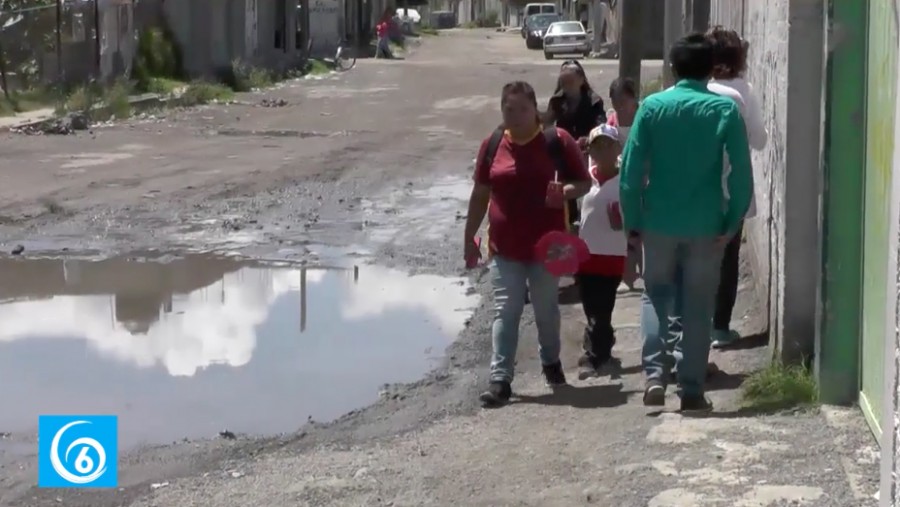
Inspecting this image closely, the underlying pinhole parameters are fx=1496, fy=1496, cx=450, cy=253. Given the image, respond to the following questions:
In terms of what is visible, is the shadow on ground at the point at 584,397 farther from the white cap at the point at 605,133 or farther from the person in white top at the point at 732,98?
the white cap at the point at 605,133

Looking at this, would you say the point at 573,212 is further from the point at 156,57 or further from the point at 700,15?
the point at 156,57

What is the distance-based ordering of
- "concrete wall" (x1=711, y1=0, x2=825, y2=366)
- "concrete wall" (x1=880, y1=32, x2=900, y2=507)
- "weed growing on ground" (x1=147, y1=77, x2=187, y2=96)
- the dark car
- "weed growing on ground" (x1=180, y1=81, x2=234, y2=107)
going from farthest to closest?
the dark car → "weed growing on ground" (x1=147, y1=77, x2=187, y2=96) → "weed growing on ground" (x1=180, y1=81, x2=234, y2=107) → "concrete wall" (x1=711, y1=0, x2=825, y2=366) → "concrete wall" (x1=880, y1=32, x2=900, y2=507)

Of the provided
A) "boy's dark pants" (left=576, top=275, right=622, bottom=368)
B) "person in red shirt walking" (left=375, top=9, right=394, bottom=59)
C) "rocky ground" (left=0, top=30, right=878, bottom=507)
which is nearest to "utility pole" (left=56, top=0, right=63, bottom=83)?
"rocky ground" (left=0, top=30, right=878, bottom=507)

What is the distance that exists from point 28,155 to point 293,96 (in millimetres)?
13460

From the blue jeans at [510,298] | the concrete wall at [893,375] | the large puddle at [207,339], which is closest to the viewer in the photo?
the concrete wall at [893,375]

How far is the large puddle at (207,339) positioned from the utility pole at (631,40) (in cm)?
448

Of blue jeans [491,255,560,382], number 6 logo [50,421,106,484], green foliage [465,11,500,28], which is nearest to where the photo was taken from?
number 6 logo [50,421,106,484]

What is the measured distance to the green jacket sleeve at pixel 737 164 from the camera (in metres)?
6.49

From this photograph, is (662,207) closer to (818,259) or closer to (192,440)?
(818,259)

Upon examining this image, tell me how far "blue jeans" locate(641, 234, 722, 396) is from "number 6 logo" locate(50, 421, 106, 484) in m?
2.58

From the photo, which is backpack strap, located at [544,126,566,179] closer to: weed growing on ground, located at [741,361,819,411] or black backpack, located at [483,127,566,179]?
black backpack, located at [483,127,566,179]

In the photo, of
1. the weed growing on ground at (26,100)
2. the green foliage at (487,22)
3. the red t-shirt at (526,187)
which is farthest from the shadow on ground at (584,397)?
the green foliage at (487,22)

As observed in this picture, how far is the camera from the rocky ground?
5848 mm

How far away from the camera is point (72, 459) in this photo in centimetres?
658
